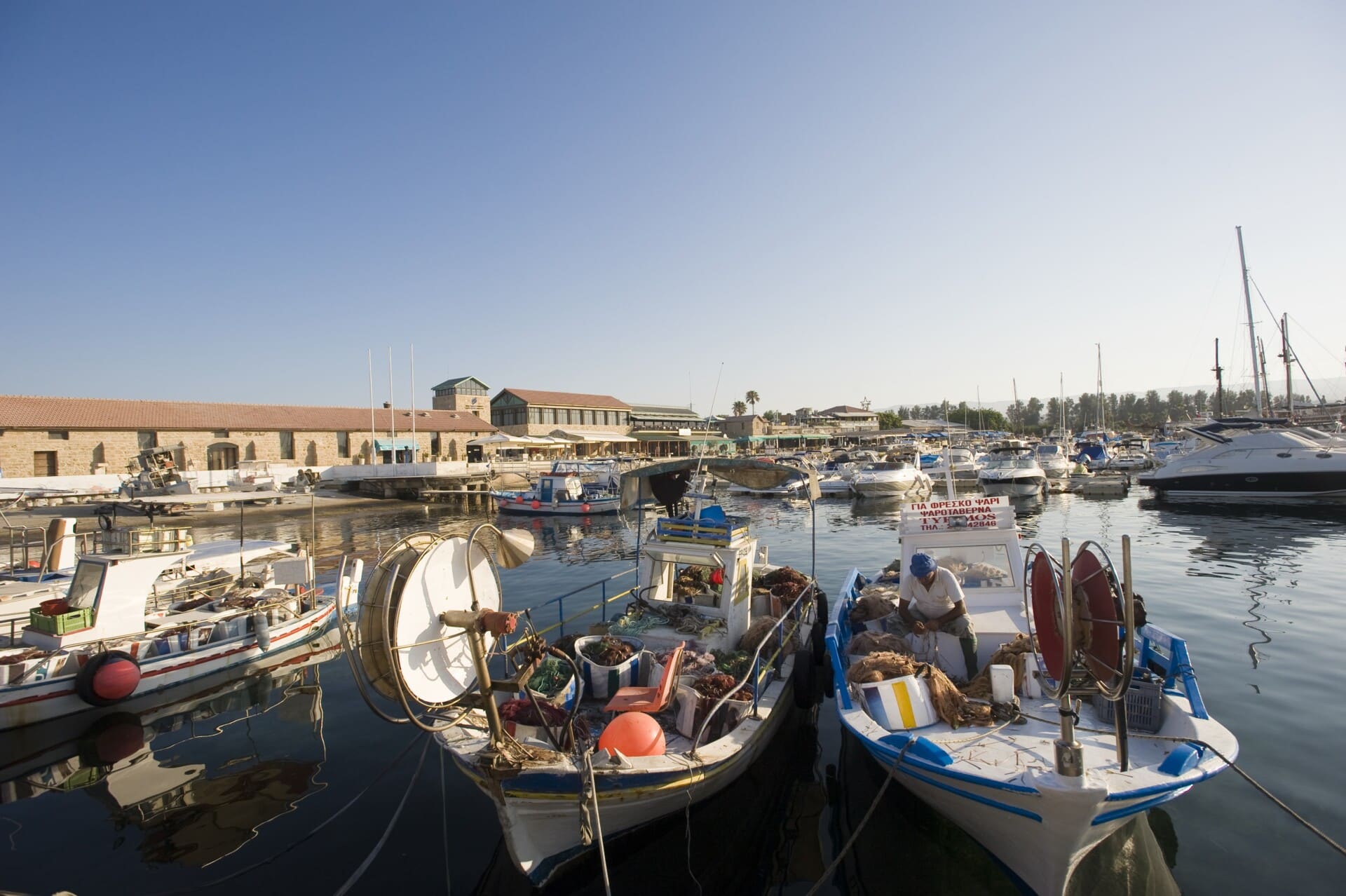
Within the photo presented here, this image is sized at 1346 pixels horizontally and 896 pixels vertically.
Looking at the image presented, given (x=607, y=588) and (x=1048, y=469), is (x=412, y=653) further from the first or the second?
(x=1048, y=469)

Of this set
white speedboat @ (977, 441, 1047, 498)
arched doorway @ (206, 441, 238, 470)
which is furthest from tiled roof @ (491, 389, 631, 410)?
white speedboat @ (977, 441, 1047, 498)

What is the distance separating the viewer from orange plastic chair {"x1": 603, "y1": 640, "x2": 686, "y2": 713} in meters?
7.83

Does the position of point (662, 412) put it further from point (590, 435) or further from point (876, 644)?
point (876, 644)

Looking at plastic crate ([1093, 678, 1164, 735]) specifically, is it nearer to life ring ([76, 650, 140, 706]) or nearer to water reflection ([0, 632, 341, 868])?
water reflection ([0, 632, 341, 868])

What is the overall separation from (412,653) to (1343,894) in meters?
9.51

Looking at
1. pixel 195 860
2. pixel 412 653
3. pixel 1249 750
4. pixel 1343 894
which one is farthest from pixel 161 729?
pixel 1249 750

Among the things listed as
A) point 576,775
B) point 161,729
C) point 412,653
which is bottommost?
point 161,729

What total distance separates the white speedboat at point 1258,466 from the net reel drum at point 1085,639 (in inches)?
1545

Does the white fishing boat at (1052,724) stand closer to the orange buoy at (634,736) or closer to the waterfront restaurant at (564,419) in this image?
the orange buoy at (634,736)

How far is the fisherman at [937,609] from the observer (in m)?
8.80

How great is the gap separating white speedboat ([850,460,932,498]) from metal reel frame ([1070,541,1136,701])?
39.3m

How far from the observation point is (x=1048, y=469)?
53250 millimetres

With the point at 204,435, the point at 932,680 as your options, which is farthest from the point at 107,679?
the point at 204,435

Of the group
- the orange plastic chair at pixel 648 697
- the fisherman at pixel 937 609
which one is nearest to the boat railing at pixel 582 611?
the orange plastic chair at pixel 648 697
